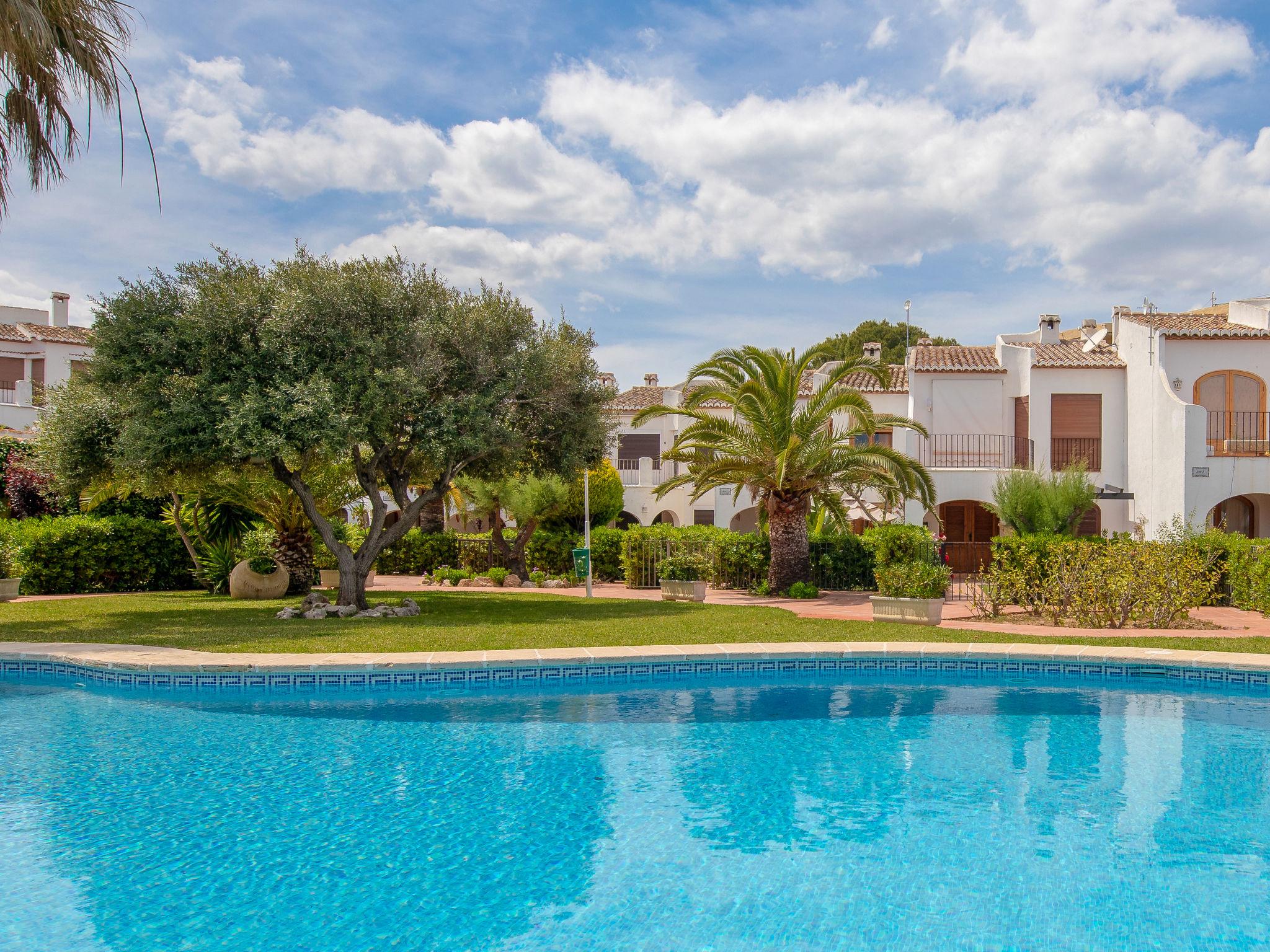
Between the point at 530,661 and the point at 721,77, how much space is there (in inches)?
435

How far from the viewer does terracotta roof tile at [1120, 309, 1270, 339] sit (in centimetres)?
2503

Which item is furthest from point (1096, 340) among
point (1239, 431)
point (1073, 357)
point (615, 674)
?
point (615, 674)

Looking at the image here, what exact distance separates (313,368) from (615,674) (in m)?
6.51

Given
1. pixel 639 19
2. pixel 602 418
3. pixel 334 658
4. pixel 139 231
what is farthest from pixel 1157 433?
pixel 139 231

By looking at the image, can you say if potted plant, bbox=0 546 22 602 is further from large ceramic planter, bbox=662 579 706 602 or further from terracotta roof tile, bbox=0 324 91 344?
terracotta roof tile, bbox=0 324 91 344

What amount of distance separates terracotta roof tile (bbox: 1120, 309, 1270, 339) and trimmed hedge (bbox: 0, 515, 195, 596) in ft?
84.8

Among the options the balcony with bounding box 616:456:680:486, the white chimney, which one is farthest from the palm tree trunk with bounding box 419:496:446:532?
the white chimney

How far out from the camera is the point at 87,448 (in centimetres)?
1405

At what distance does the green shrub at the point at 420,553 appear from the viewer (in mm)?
26141

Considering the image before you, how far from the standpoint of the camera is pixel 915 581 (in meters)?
13.8

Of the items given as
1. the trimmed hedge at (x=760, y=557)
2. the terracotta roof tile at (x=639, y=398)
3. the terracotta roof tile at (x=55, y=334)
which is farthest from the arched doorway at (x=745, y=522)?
the terracotta roof tile at (x=55, y=334)

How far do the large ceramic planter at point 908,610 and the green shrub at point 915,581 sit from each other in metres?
0.11

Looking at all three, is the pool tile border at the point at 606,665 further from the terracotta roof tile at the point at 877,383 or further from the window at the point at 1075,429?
the terracotta roof tile at the point at 877,383

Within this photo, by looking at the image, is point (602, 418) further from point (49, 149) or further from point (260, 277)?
point (49, 149)
